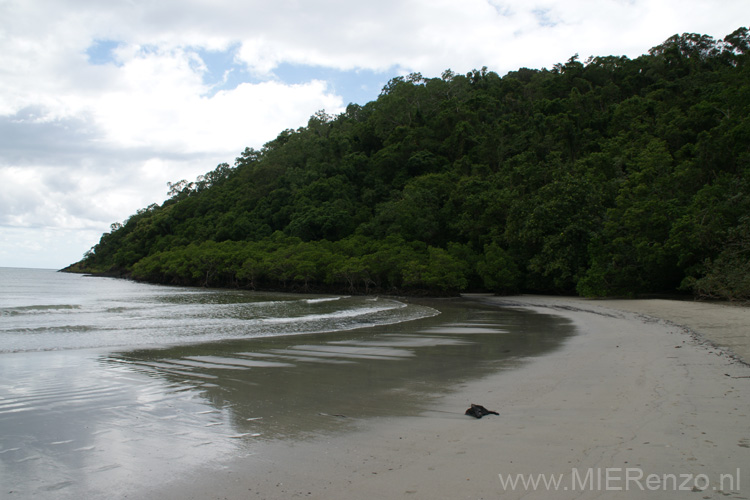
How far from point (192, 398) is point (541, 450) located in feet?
16.9

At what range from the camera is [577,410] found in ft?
19.5

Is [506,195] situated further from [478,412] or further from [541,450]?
[541,450]

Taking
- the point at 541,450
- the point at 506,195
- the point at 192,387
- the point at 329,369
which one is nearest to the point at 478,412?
the point at 541,450

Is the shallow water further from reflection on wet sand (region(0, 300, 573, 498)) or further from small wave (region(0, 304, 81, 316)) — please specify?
small wave (region(0, 304, 81, 316))

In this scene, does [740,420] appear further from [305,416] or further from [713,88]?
[713,88]

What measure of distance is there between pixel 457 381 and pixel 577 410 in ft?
8.34

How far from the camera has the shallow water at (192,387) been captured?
4.69 metres

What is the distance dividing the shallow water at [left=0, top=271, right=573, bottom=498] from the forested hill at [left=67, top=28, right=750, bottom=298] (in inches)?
739

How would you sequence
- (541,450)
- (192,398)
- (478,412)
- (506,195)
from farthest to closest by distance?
1. (506,195)
2. (192,398)
3. (478,412)
4. (541,450)

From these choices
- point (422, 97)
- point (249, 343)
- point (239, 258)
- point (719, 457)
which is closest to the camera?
point (719, 457)

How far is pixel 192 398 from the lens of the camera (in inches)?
280

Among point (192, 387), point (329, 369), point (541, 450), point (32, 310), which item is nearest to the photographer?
point (541, 450)

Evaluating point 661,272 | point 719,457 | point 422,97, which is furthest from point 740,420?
point 422,97

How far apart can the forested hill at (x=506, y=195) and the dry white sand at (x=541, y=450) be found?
19.8m
